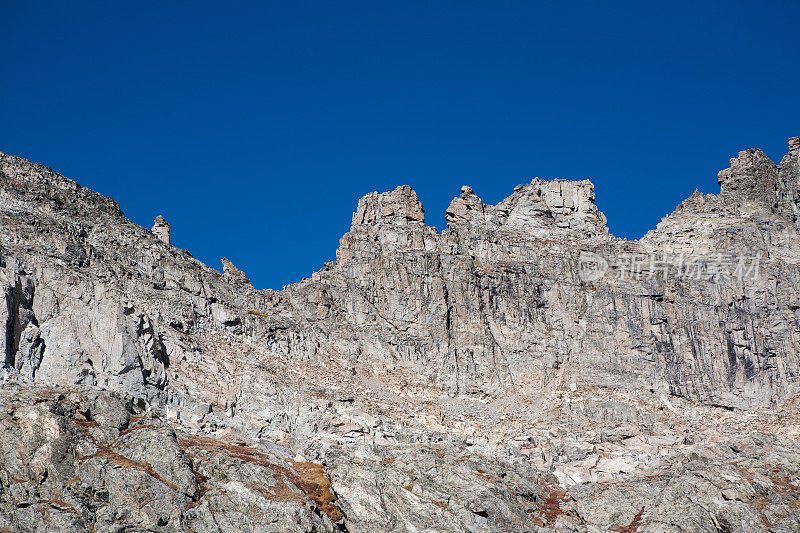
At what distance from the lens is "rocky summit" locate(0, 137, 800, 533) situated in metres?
71.6

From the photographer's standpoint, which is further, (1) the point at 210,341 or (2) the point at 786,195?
(2) the point at 786,195

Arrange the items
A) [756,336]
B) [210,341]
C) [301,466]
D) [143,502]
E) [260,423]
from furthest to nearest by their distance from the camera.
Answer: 1. [756,336]
2. [210,341]
3. [260,423]
4. [301,466]
5. [143,502]

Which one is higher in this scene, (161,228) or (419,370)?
(161,228)

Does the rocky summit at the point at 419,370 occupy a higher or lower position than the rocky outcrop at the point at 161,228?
lower

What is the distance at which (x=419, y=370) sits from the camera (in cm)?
12000

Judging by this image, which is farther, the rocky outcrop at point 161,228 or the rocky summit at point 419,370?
the rocky outcrop at point 161,228

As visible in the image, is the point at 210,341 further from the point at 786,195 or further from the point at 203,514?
the point at 786,195

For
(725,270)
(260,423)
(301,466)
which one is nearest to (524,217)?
(725,270)

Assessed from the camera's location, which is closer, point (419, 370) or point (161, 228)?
point (419, 370)

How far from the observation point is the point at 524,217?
483 feet

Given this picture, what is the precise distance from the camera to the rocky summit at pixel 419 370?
2820 inches

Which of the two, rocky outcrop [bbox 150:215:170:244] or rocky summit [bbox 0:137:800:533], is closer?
rocky summit [bbox 0:137:800:533]

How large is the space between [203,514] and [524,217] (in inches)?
3567

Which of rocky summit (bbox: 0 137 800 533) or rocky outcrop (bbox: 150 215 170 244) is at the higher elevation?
rocky outcrop (bbox: 150 215 170 244)
